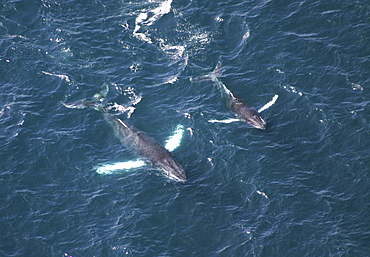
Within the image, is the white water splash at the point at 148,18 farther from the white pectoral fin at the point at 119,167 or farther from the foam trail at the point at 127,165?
the white pectoral fin at the point at 119,167

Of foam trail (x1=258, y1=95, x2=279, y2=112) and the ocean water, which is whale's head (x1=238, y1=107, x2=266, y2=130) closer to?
the ocean water

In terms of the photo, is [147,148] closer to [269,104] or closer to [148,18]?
[269,104]

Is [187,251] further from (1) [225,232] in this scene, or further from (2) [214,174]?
(2) [214,174]

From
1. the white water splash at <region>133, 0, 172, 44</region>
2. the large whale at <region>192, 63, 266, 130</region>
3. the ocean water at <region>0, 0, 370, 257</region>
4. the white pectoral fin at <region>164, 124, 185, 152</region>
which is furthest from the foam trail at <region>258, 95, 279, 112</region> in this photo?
the white water splash at <region>133, 0, 172, 44</region>

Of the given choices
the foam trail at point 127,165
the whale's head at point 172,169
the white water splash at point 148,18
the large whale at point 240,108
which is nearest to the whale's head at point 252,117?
the large whale at point 240,108

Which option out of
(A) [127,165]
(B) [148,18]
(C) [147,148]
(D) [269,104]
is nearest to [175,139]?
(C) [147,148]

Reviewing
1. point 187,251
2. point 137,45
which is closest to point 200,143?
point 187,251
